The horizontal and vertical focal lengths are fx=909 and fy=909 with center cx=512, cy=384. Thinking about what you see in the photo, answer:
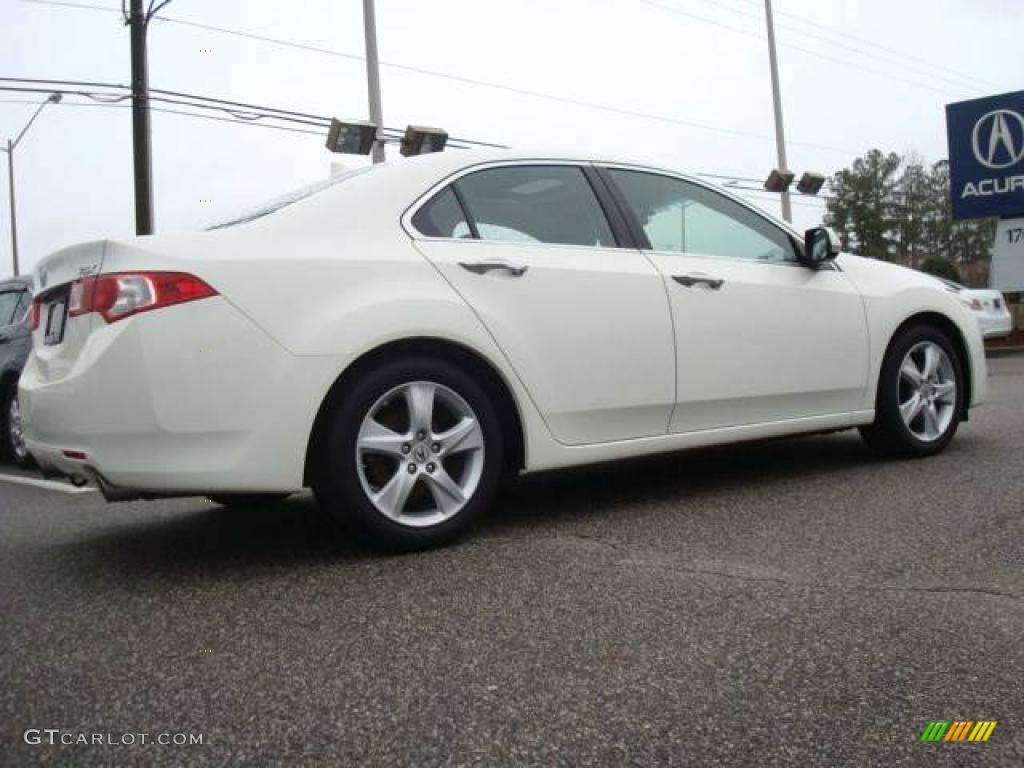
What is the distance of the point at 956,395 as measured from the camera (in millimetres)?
4797

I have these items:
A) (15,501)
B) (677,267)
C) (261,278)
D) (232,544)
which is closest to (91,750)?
(261,278)

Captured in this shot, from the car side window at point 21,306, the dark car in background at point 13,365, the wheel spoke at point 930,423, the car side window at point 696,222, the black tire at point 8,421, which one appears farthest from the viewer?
the car side window at point 21,306

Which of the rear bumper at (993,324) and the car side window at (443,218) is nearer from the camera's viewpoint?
the car side window at (443,218)

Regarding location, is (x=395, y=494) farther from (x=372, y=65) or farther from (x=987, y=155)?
(x=987, y=155)

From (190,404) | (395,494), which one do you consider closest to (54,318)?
(190,404)

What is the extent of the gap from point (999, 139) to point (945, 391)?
1757cm

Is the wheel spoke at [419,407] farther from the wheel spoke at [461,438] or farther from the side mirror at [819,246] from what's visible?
the side mirror at [819,246]

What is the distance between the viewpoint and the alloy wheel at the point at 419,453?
302cm

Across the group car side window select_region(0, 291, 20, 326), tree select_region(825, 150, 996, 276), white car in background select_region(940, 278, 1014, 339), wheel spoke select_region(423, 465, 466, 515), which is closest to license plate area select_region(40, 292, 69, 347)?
wheel spoke select_region(423, 465, 466, 515)

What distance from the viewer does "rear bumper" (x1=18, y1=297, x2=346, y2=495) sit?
9.07 ft

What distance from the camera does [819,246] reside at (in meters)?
4.32

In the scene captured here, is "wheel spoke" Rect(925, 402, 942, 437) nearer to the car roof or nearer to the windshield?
the car roof

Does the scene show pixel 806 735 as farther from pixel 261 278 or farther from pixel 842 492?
pixel 842 492

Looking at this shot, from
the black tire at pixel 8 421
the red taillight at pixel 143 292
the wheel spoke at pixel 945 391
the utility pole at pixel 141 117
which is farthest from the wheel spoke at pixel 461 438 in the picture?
the utility pole at pixel 141 117
